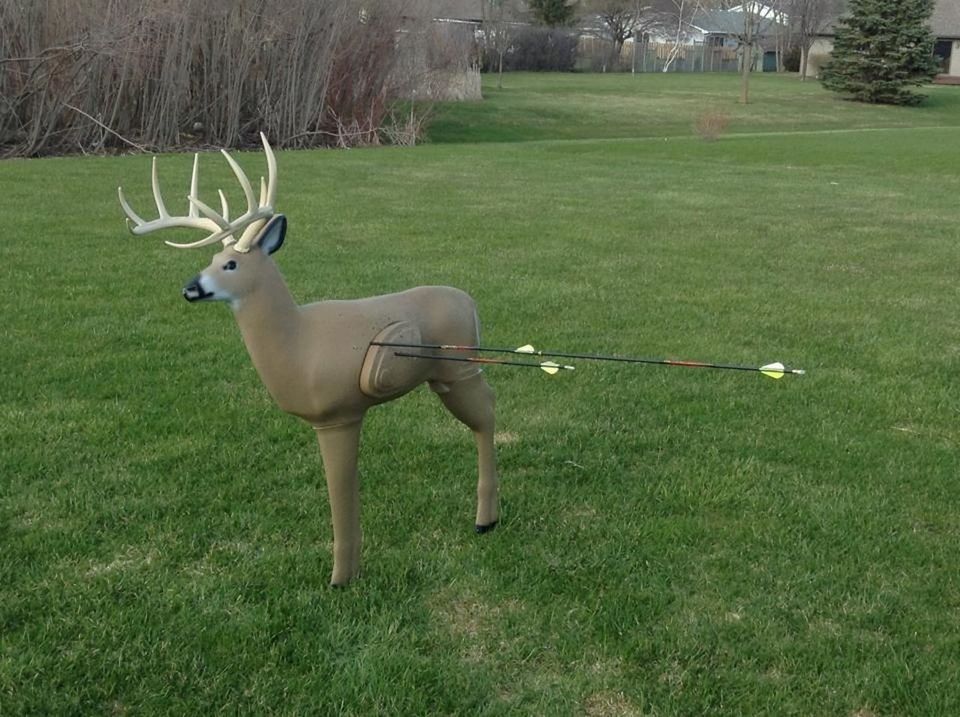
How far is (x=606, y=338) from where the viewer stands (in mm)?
5684

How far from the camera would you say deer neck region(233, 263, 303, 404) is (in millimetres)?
2646

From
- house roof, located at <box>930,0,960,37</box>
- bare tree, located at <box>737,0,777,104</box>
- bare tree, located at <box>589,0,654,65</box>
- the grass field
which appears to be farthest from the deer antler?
bare tree, located at <box>589,0,654,65</box>

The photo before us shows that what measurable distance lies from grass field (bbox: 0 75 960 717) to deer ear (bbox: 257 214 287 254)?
1071mm

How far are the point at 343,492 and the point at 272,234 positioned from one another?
782mm

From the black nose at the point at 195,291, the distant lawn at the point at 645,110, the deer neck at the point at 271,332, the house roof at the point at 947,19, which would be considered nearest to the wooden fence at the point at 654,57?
the distant lawn at the point at 645,110

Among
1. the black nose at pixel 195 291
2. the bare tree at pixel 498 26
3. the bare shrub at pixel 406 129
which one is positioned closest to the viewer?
the black nose at pixel 195 291

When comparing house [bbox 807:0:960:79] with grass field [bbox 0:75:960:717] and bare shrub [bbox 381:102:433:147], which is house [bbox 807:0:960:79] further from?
grass field [bbox 0:75:960:717]

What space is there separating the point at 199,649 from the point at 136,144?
15355 millimetres

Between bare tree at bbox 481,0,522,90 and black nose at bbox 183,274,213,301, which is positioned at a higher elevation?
bare tree at bbox 481,0,522,90

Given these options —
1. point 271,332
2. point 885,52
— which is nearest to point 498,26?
point 885,52

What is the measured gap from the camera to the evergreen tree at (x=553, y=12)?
5138 centimetres

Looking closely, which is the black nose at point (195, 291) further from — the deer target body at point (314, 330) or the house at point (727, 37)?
the house at point (727, 37)

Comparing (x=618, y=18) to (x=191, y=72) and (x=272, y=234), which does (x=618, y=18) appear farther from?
(x=272, y=234)

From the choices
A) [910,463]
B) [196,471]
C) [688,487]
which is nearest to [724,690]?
[688,487]
